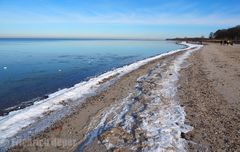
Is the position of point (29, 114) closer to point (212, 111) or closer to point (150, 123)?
point (150, 123)

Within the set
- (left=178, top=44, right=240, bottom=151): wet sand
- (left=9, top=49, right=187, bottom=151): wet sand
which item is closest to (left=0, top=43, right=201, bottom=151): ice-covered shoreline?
(left=9, top=49, right=187, bottom=151): wet sand

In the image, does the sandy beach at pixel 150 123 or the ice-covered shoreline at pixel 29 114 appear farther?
the ice-covered shoreline at pixel 29 114

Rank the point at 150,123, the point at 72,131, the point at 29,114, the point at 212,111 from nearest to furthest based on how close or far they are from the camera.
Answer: the point at 72,131, the point at 150,123, the point at 212,111, the point at 29,114

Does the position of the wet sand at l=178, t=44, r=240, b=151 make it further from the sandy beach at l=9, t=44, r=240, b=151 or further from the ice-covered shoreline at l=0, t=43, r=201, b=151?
the ice-covered shoreline at l=0, t=43, r=201, b=151

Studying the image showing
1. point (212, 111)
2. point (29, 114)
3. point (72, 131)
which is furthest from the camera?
point (29, 114)

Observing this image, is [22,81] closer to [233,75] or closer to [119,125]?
[119,125]

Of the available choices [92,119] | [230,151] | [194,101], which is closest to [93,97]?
[92,119]

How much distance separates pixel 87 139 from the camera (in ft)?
25.9

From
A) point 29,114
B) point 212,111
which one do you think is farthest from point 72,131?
point 212,111

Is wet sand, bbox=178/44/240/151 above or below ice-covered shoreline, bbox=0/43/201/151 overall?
above

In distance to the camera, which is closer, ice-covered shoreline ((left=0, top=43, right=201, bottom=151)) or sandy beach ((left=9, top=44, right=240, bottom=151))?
sandy beach ((left=9, top=44, right=240, bottom=151))

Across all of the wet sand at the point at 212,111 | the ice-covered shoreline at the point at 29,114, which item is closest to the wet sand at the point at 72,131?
the ice-covered shoreline at the point at 29,114

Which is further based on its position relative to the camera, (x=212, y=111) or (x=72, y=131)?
(x=212, y=111)

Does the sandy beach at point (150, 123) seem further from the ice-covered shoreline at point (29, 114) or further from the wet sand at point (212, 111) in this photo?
the ice-covered shoreline at point (29, 114)
